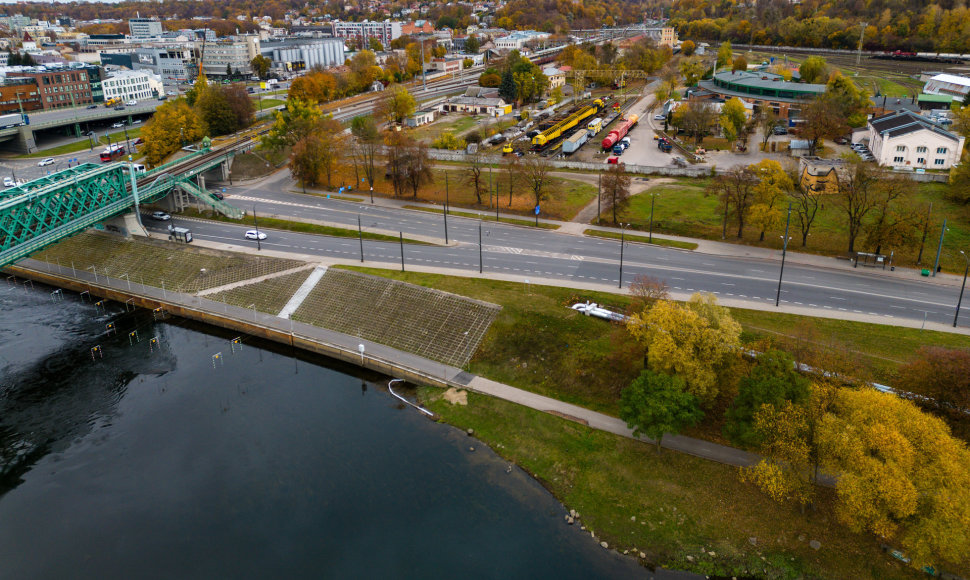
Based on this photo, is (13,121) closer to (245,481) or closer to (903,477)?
(245,481)

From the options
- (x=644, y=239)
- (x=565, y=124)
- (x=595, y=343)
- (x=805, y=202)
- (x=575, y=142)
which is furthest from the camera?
(x=565, y=124)

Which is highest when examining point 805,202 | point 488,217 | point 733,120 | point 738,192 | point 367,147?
point 733,120

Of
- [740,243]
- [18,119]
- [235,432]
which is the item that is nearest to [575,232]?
[740,243]

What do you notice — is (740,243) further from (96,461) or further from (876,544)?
(96,461)

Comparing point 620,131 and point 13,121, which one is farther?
point 620,131

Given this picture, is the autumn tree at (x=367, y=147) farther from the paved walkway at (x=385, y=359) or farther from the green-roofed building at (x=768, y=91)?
the green-roofed building at (x=768, y=91)

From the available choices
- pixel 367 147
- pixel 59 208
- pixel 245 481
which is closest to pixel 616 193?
pixel 367 147

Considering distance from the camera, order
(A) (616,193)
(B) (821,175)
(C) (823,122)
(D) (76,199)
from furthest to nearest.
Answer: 1. (C) (823,122)
2. (B) (821,175)
3. (A) (616,193)
4. (D) (76,199)

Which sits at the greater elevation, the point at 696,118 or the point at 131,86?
the point at 131,86
